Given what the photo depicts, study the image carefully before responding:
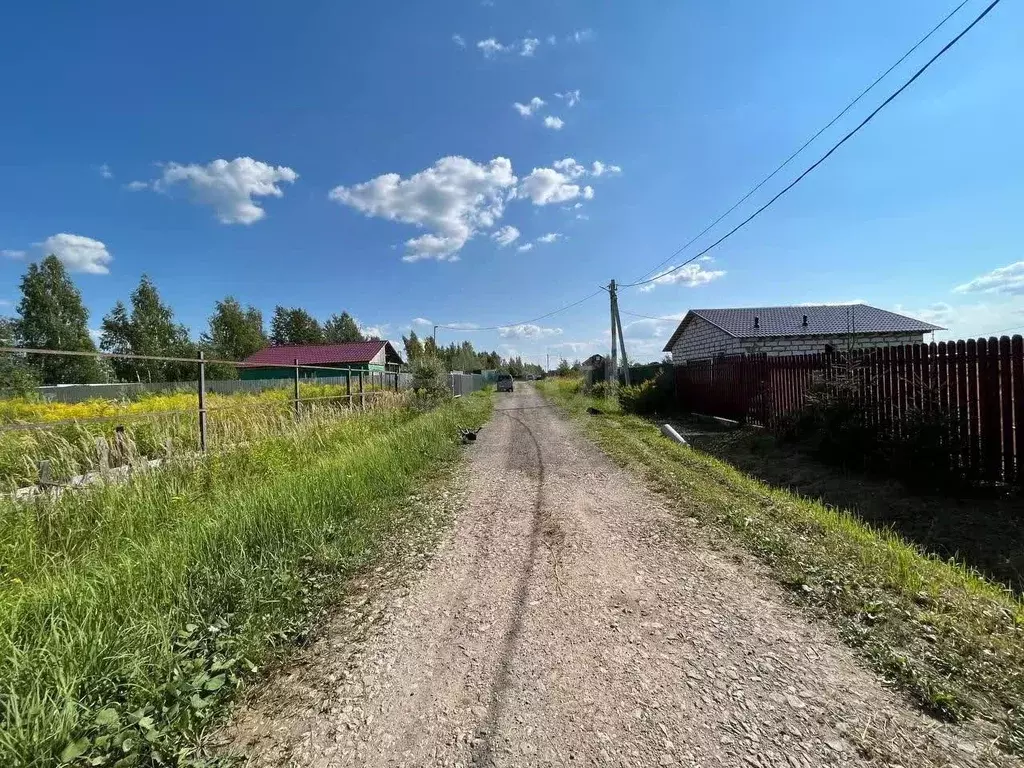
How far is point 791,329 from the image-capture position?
1898cm

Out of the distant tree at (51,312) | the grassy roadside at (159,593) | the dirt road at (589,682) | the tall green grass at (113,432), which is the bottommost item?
the dirt road at (589,682)

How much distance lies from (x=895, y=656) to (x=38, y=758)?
3.67 metres

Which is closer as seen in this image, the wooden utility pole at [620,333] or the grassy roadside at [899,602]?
the grassy roadside at [899,602]

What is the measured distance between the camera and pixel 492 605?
9.44ft

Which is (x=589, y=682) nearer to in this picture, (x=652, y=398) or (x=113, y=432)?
(x=113, y=432)

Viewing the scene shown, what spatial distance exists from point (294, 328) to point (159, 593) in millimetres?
68662

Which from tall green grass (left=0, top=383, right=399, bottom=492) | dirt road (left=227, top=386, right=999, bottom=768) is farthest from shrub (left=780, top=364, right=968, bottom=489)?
tall green grass (left=0, top=383, right=399, bottom=492)

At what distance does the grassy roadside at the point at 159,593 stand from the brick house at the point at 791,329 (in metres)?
17.6

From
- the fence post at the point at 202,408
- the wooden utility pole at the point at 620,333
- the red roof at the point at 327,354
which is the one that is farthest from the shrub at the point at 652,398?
the red roof at the point at 327,354

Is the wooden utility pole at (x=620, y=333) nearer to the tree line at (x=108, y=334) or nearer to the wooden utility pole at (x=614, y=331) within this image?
the wooden utility pole at (x=614, y=331)

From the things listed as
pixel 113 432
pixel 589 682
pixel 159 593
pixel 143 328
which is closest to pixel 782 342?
pixel 589 682

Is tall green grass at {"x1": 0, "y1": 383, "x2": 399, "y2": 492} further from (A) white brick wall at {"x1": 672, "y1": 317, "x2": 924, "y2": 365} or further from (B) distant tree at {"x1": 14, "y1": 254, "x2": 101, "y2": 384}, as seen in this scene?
(B) distant tree at {"x1": 14, "y1": 254, "x2": 101, "y2": 384}

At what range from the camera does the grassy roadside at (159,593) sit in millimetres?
1733

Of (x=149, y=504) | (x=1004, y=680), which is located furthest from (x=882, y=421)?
(x=149, y=504)
